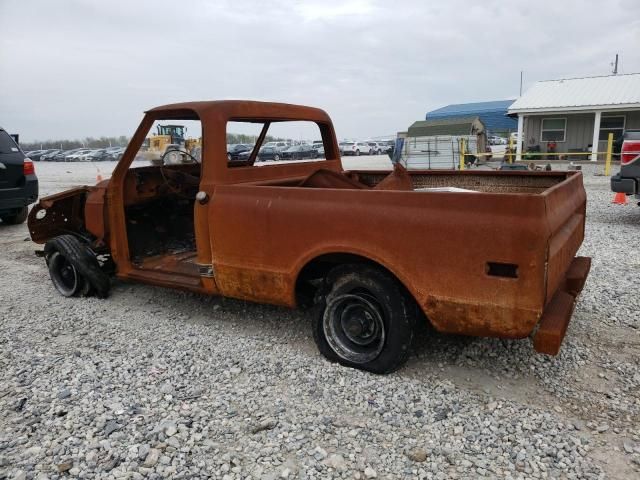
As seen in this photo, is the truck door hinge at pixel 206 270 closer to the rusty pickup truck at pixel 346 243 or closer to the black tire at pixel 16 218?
the rusty pickup truck at pixel 346 243

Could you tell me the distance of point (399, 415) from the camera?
296 centimetres

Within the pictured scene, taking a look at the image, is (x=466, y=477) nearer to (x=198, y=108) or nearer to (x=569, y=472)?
(x=569, y=472)

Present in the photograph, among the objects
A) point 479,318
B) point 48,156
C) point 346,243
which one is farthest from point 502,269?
point 48,156

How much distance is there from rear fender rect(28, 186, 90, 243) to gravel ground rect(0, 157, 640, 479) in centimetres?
119

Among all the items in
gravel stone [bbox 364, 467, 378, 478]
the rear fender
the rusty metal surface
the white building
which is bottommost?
gravel stone [bbox 364, 467, 378, 478]

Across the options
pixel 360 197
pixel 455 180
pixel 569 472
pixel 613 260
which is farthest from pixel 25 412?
pixel 613 260

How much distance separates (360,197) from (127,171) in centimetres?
278

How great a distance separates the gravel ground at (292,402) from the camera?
2.56 metres

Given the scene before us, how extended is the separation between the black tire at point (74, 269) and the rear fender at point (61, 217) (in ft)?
0.97

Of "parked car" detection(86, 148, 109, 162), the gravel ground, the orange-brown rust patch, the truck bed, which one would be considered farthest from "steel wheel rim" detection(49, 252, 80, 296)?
"parked car" detection(86, 148, 109, 162)

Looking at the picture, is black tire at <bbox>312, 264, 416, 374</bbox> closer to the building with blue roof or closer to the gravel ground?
the gravel ground

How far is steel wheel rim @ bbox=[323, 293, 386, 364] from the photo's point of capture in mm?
3375

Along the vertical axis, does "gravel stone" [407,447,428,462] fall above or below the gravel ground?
below

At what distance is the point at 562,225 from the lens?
10.7ft
